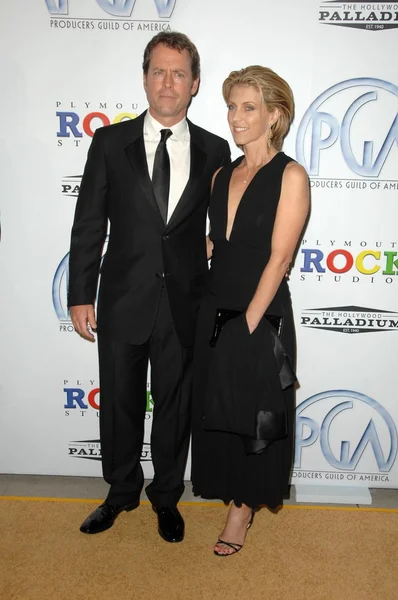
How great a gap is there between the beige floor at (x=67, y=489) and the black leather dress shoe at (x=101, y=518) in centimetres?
29

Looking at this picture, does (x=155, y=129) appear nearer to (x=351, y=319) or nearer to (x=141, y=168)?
(x=141, y=168)

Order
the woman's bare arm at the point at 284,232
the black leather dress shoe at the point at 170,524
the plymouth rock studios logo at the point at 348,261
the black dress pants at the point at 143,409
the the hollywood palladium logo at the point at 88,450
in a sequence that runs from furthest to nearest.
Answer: the the hollywood palladium logo at the point at 88,450
the plymouth rock studios logo at the point at 348,261
the black leather dress shoe at the point at 170,524
the black dress pants at the point at 143,409
the woman's bare arm at the point at 284,232

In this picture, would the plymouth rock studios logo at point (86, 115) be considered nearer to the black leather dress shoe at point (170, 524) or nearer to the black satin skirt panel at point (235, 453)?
the black satin skirt panel at point (235, 453)

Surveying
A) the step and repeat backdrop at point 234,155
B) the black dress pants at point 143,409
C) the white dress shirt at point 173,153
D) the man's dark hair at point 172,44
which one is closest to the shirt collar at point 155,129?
the white dress shirt at point 173,153

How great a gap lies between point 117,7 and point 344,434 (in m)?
2.49

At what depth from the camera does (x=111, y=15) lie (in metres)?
2.64

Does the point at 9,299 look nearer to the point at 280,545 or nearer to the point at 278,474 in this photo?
the point at 278,474

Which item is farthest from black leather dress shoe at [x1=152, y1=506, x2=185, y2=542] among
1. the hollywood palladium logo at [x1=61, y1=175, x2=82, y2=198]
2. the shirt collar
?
the shirt collar

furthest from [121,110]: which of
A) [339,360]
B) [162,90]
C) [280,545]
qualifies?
[280,545]

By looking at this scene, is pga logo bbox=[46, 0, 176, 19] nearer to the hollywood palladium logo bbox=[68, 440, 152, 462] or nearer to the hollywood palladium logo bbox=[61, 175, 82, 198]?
the hollywood palladium logo bbox=[61, 175, 82, 198]

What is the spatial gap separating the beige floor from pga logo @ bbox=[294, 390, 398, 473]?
0.17m

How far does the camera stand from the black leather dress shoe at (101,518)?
265cm

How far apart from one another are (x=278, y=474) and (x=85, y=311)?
1.10 m

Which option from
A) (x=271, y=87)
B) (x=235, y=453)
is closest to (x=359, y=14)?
(x=271, y=87)
